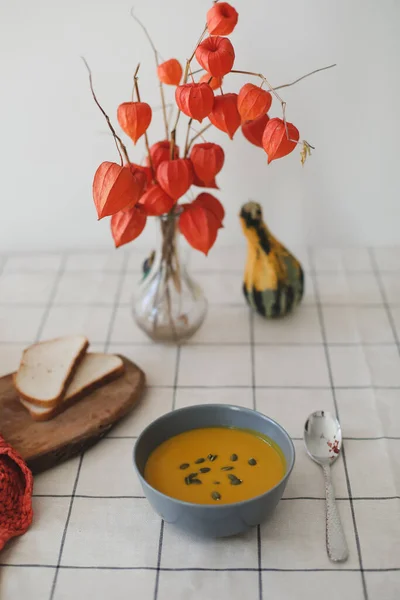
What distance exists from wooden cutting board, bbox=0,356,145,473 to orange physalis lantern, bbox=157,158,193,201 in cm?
31

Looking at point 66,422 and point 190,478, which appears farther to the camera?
point 66,422

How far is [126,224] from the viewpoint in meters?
1.08

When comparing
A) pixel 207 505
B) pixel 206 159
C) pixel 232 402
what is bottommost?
pixel 232 402

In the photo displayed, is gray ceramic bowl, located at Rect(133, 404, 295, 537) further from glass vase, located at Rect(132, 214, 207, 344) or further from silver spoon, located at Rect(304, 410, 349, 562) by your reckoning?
glass vase, located at Rect(132, 214, 207, 344)

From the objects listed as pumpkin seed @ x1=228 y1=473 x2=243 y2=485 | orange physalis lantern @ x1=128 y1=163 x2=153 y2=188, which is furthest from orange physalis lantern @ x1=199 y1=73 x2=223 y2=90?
pumpkin seed @ x1=228 y1=473 x2=243 y2=485

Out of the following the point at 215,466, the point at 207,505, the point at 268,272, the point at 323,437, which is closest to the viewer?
the point at 207,505

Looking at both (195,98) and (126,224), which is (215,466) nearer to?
(126,224)

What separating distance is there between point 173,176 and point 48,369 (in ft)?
1.23

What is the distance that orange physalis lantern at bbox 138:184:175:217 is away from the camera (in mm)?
1083

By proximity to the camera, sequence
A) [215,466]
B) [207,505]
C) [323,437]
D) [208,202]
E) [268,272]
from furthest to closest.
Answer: [268,272] → [208,202] → [323,437] → [215,466] → [207,505]

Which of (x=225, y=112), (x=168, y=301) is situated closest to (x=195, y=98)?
(x=225, y=112)

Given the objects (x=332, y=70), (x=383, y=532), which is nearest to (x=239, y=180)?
(x=332, y=70)

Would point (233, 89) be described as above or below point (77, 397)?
above

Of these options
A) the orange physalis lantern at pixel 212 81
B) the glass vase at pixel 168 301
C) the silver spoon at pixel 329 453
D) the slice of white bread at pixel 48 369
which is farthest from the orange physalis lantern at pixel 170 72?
the silver spoon at pixel 329 453
